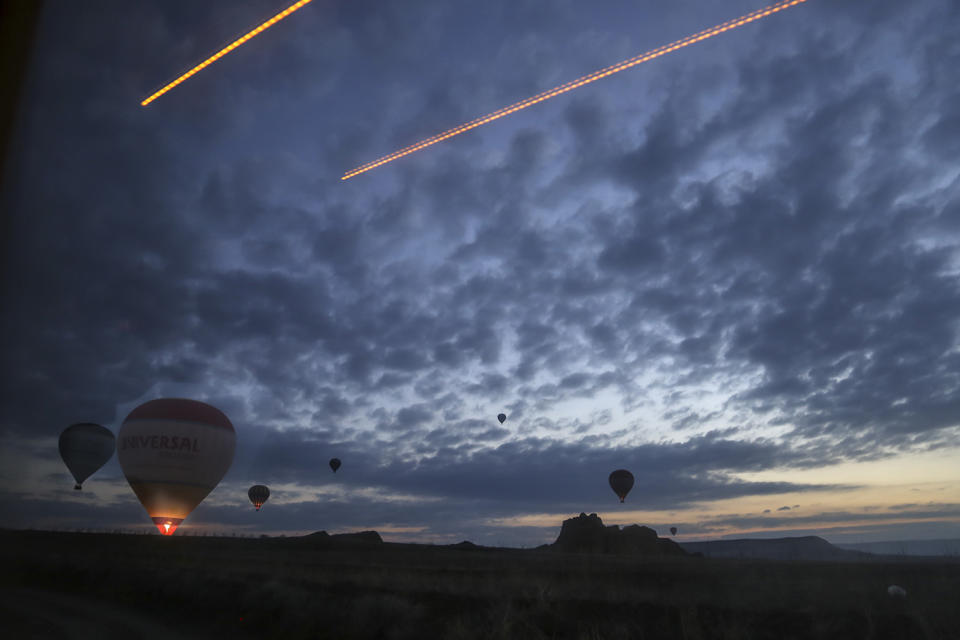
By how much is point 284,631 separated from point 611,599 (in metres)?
10.6

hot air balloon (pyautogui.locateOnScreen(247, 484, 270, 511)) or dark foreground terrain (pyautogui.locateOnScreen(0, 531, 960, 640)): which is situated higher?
hot air balloon (pyautogui.locateOnScreen(247, 484, 270, 511))

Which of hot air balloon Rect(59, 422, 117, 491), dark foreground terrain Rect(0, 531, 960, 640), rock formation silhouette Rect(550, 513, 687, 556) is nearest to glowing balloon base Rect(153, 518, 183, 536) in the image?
dark foreground terrain Rect(0, 531, 960, 640)

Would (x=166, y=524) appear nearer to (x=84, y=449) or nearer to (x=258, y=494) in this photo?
(x=84, y=449)

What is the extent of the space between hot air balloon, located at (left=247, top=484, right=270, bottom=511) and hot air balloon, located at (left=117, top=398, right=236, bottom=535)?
31.1 m

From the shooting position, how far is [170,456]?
37438 millimetres

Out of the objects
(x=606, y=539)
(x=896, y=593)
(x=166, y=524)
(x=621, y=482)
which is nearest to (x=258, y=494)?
(x=166, y=524)

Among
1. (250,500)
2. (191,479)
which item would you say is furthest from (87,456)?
(250,500)

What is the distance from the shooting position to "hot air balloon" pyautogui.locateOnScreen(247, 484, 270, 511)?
225 ft

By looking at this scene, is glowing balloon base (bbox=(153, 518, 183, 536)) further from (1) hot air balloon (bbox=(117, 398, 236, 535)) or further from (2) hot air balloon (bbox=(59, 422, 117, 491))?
(2) hot air balloon (bbox=(59, 422, 117, 491))

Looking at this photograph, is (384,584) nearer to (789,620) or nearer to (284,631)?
(284,631)

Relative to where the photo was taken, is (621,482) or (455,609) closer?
(455,609)

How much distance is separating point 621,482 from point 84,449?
179 feet

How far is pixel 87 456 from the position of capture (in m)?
48.7

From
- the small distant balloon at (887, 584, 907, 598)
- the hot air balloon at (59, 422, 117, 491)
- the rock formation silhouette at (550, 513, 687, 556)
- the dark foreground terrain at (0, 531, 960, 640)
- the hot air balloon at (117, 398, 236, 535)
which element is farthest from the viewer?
the rock formation silhouette at (550, 513, 687, 556)
